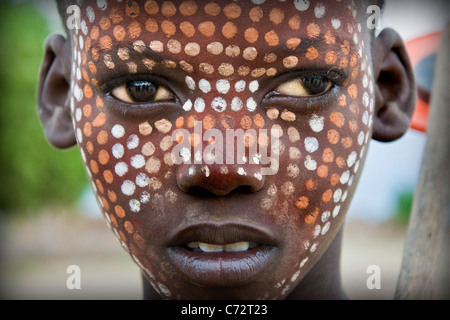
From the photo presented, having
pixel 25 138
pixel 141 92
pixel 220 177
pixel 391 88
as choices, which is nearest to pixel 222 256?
pixel 220 177

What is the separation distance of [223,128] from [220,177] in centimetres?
16

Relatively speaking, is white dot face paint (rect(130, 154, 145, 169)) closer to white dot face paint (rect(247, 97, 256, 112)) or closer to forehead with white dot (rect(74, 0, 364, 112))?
forehead with white dot (rect(74, 0, 364, 112))

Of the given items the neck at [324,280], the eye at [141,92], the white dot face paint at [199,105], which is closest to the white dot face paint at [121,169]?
the eye at [141,92]

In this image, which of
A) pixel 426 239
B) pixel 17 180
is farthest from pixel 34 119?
pixel 426 239

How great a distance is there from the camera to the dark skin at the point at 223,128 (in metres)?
1.70

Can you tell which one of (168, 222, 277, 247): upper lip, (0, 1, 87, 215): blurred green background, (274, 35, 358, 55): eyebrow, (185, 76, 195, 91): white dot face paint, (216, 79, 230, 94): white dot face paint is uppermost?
(0, 1, 87, 215): blurred green background

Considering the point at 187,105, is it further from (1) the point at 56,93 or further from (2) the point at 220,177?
(1) the point at 56,93

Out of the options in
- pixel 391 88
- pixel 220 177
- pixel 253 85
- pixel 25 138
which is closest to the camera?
pixel 220 177

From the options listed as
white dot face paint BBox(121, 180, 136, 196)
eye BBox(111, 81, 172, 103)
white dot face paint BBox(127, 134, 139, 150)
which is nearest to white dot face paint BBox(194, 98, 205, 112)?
eye BBox(111, 81, 172, 103)

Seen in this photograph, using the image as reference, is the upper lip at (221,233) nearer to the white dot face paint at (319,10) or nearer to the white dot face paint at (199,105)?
the white dot face paint at (199,105)

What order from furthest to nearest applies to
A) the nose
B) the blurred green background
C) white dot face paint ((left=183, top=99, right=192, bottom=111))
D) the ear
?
the blurred green background → the ear → white dot face paint ((left=183, top=99, right=192, bottom=111)) → the nose

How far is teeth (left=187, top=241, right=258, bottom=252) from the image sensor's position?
175 cm

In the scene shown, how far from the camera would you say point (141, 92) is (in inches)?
70.6

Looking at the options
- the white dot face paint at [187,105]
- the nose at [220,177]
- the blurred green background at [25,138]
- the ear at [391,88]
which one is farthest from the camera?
the blurred green background at [25,138]
